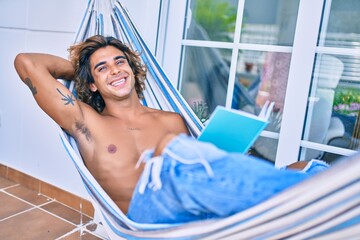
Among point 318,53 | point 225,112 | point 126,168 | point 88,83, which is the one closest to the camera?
point 225,112

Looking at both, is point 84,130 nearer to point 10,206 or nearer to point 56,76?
point 56,76

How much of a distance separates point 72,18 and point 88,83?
98 centimetres

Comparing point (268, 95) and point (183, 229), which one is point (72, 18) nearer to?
point (268, 95)

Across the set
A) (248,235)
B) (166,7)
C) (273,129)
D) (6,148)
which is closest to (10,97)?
(6,148)

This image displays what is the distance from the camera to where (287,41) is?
1831 millimetres

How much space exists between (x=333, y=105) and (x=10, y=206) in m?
2.22

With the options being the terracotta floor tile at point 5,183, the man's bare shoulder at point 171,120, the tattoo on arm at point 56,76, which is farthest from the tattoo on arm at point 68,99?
the terracotta floor tile at point 5,183

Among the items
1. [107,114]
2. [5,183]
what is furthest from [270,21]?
[5,183]

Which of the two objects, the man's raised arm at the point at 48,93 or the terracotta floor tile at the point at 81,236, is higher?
the man's raised arm at the point at 48,93

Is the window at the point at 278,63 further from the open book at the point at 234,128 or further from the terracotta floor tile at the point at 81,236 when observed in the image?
the terracotta floor tile at the point at 81,236

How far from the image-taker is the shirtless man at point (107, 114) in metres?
1.31

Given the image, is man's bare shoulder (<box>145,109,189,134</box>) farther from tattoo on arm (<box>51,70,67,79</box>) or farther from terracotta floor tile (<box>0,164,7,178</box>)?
terracotta floor tile (<box>0,164,7,178</box>)

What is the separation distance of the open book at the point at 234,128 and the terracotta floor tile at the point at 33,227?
1557 mm

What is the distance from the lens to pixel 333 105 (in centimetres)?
173
